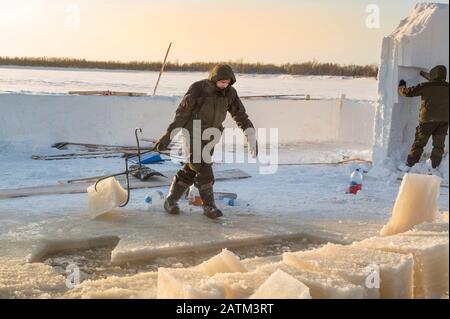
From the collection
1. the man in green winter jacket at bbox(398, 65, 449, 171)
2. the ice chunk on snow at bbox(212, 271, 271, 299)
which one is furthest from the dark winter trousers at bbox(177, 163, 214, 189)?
the man in green winter jacket at bbox(398, 65, 449, 171)

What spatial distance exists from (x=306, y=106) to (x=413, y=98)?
4.78 m

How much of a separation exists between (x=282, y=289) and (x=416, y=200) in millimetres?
2484

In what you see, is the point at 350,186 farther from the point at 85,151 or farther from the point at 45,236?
the point at 85,151

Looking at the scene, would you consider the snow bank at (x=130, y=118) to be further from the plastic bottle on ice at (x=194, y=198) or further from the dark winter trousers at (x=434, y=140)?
the plastic bottle on ice at (x=194, y=198)

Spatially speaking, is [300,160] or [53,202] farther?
[300,160]

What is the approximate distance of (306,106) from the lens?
13.8 m

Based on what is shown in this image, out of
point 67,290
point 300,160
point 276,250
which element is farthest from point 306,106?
point 67,290

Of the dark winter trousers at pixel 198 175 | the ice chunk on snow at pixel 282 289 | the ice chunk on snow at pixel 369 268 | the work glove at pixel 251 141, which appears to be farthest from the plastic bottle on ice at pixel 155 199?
the ice chunk on snow at pixel 282 289

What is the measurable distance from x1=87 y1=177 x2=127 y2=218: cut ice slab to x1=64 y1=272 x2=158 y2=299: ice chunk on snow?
2.06 metres

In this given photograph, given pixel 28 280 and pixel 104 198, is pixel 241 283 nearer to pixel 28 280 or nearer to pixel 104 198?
pixel 28 280

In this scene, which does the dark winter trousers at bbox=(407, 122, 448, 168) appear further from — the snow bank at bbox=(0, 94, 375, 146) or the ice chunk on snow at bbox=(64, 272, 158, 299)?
the ice chunk on snow at bbox=(64, 272, 158, 299)

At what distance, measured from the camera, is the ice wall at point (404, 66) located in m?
8.61

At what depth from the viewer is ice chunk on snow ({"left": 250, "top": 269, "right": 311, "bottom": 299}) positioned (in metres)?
2.51

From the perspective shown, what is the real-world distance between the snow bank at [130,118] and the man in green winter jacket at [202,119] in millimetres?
5866
